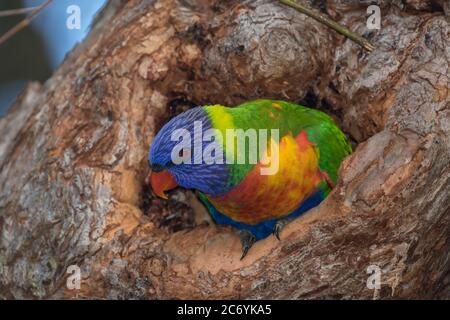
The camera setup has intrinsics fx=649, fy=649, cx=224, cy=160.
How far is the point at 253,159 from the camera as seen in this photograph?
3389 millimetres

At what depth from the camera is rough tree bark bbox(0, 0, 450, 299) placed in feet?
10.1

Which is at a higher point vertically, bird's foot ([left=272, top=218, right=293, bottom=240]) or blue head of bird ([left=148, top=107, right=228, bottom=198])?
blue head of bird ([left=148, top=107, right=228, bottom=198])

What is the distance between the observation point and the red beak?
11.5 feet

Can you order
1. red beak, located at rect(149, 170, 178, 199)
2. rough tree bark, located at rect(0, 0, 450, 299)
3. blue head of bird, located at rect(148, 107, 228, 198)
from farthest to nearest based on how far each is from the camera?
red beak, located at rect(149, 170, 178, 199), blue head of bird, located at rect(148, 107, 228, 198), rough tree bark, located at rect(0, 0, 450, 299)

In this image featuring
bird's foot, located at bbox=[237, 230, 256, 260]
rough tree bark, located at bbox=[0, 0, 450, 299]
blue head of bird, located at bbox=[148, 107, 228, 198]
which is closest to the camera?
rough tree bark, located at bbox=[0, 0, 450, 299]

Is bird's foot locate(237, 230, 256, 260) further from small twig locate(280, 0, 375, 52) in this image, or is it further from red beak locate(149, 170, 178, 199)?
small twig locate(280, 0, 375, 52)

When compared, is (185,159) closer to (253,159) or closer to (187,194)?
(253,159)

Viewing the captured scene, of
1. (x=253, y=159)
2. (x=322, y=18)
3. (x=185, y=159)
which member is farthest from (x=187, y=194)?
(x=322, y=18)

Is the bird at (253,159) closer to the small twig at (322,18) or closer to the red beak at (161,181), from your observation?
the red beak at (161,181)

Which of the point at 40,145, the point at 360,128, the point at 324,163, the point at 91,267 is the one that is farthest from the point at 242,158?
the point at 40,145

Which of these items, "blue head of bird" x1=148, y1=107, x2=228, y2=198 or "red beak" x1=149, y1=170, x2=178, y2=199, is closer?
"blue head of bird" x1=148, y1=107, x2=228, y2=198

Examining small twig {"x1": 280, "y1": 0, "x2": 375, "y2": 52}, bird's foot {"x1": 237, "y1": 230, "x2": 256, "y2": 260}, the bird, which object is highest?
small twig {"x1": 280, "y1": 0, "x2": 375, "y2": 52}

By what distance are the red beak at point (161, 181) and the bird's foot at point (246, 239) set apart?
19.1 inches

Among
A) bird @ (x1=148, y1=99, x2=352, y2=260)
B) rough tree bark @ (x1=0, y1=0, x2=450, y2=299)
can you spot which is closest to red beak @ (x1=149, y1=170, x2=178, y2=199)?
bird @ (x1=148, y1=99, x2=352, y2=260)
